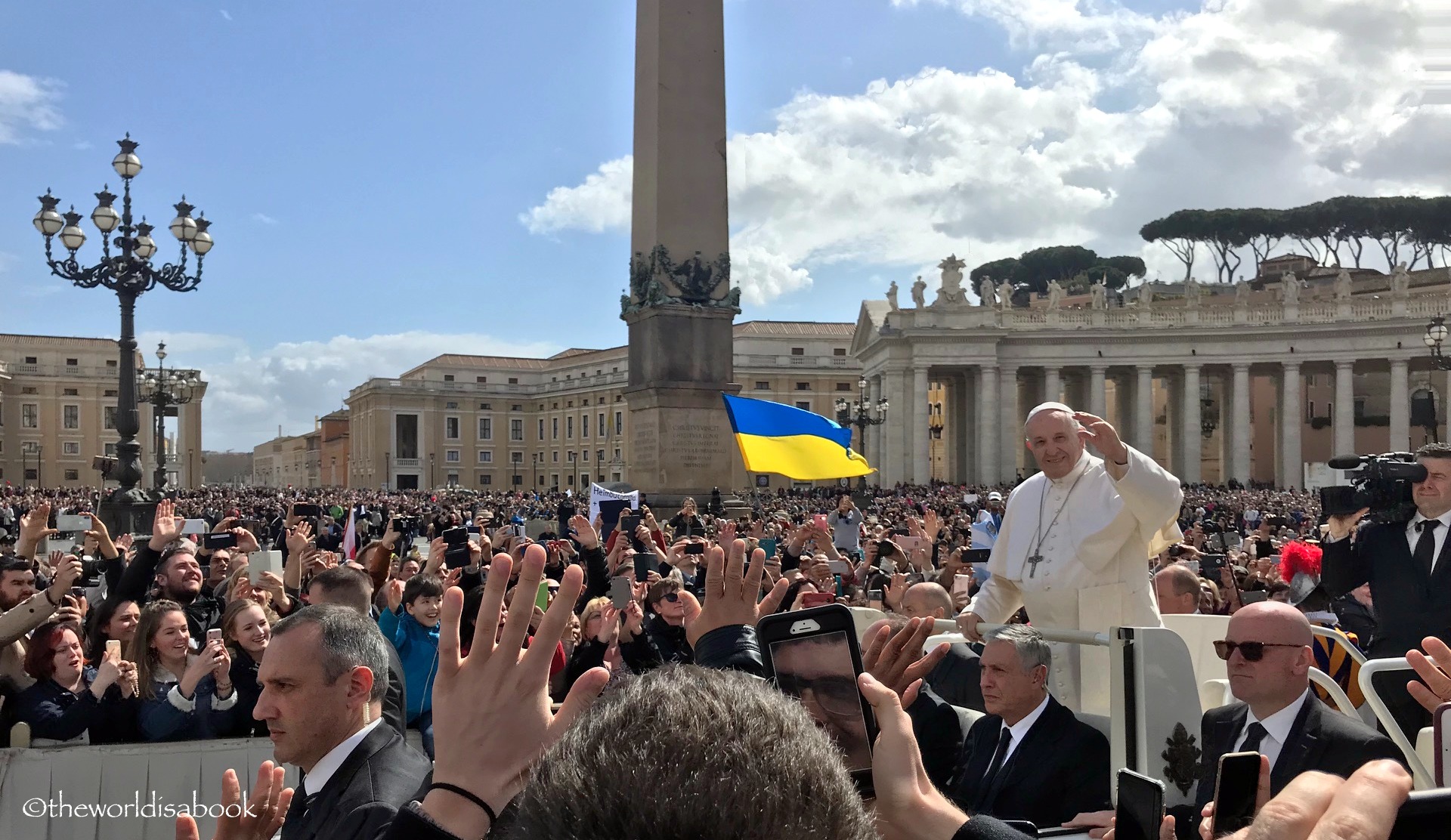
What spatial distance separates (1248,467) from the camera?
58.7 meters

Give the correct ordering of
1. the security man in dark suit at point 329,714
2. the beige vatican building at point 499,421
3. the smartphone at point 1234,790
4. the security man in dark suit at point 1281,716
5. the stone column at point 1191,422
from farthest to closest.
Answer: the beige vatican building at point 499,421
the stone column at point 1191,422
the security man in dark suit at point 1281,716
the security man in dark suit at point 329,714
the smartphone at point 1234,790

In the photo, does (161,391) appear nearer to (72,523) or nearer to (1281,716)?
(72,523)

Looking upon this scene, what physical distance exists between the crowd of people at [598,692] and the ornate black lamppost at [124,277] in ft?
28.3

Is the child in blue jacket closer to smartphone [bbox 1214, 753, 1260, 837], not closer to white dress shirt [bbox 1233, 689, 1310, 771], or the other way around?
white dress shirt [bbox 1233, 689, 1310, 771]

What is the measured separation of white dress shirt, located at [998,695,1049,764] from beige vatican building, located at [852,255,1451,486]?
5577 cm

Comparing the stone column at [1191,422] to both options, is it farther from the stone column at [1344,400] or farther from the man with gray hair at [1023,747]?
the man with gray hair at [1023,747]

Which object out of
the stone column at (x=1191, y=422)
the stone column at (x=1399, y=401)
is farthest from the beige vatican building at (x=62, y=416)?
the stone column at (x=1399, y=401)

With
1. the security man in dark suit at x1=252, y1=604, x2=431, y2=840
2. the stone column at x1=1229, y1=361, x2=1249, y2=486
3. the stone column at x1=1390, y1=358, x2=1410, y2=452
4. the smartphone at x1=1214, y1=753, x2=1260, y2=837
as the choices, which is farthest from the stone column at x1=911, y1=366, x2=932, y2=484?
the smartphone at x1=1214, y1=753, x2=1260, y2=837

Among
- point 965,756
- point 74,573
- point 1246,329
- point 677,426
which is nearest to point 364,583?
point 74,573

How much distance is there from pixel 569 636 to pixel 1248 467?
5890cm

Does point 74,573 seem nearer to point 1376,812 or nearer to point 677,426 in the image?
point 1376,812

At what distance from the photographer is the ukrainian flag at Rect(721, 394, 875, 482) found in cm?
1177

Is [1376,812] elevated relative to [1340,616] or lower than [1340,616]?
elevated

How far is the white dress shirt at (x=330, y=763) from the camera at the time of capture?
288cm
